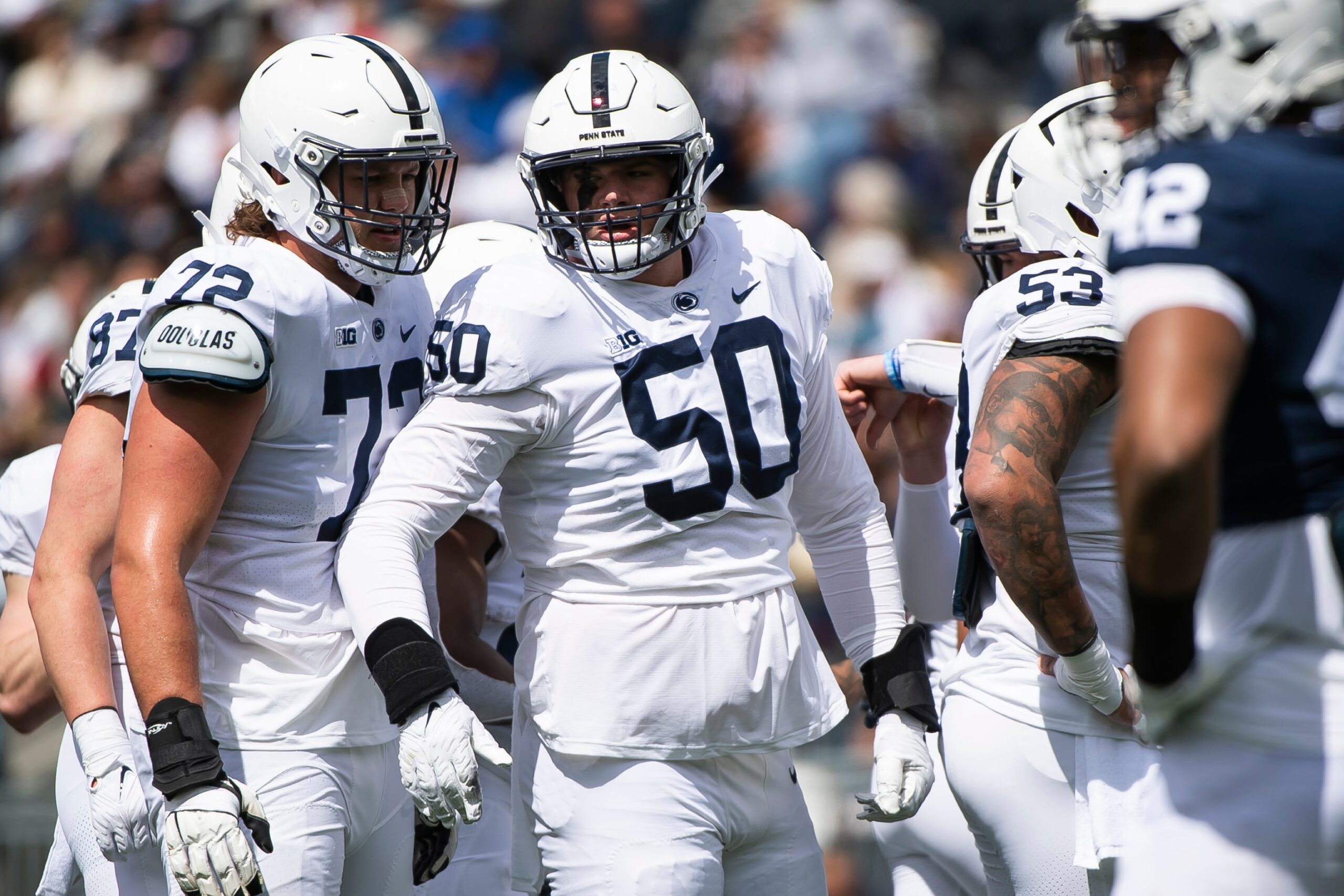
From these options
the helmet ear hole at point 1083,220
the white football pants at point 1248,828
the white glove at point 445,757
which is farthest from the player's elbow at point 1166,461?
the helmet ear hole at point 1083,220

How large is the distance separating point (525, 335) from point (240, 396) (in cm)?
52

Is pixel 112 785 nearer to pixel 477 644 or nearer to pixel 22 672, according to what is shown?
pixel 22 672

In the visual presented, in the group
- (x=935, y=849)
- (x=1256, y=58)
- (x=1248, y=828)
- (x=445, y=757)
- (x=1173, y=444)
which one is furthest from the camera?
(x=935, y=849)

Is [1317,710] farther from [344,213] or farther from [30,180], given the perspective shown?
[30,180]

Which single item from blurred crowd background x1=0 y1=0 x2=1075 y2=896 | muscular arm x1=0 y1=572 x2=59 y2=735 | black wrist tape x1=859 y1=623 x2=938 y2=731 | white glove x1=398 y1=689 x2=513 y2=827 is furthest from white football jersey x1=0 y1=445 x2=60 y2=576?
blurred crowd background x1=0 y1=0 x2=1075 y2=896

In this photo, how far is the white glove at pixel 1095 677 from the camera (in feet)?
9.30

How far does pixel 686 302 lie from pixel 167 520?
1.04 metres

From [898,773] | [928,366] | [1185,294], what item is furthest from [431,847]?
[1185,294]

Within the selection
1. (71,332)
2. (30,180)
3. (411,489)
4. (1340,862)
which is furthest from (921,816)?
(30,180)

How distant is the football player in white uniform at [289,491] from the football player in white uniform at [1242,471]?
1197 mm

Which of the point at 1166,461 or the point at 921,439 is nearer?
the point at 1166,461

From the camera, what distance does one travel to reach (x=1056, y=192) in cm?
317

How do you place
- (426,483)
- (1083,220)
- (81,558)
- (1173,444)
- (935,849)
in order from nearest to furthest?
(1173,444) → (426,483) → (81,558) → (1083,220) → (935,849)

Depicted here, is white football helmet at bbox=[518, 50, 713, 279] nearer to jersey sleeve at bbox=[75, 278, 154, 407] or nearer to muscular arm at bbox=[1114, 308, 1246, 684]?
jersey sleeve at bbox=[75, 278, 154, 407]
